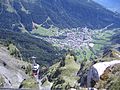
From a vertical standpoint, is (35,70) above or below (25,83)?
above

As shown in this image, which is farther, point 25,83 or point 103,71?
point 25,83

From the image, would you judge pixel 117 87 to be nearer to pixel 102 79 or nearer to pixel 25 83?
pixel 102 79

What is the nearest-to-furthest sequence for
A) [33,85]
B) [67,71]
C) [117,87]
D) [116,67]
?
[117,87] → [116,67] → [33,85] → [67,71]

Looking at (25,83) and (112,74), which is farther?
(25,83)

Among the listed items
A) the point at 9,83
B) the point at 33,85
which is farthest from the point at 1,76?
the point at 33,85

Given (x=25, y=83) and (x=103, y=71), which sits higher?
(x=103, y=71)

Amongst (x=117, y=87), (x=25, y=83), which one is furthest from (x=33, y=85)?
(x=117, y=87)

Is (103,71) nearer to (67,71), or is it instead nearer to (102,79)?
(102,79)

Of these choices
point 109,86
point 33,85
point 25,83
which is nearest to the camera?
point 109,86

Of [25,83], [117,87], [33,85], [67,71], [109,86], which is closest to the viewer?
[117,87]
